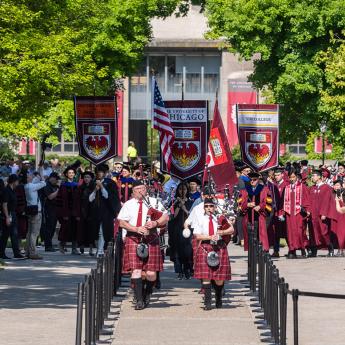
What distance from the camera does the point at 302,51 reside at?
188ft

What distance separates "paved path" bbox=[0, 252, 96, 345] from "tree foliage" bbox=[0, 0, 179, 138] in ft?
25.5

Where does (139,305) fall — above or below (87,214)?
below

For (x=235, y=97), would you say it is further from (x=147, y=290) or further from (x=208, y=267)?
(x=208, y=267)

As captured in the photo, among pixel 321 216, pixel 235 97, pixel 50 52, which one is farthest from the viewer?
pixel 235 97

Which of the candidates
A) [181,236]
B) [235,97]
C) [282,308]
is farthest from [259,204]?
[235,97]

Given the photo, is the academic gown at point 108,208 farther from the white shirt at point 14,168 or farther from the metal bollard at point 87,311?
the white shirt at point 14,168

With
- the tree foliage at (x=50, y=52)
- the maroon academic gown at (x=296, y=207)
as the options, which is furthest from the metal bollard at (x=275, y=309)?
the tree foliage at (x=50, y=52)

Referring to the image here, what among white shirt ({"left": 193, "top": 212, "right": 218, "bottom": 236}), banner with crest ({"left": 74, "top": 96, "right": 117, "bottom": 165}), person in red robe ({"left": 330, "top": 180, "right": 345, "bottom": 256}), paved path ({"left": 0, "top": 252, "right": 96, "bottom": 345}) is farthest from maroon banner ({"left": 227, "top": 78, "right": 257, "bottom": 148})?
white shirt ({"left": 193, "top": 212, "right": 218, "bottom": 236})

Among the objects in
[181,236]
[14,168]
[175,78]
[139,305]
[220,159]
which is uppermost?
[175,78]

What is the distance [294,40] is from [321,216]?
23.3m

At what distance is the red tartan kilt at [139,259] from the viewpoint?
2092 cm

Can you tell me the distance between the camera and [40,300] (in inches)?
838

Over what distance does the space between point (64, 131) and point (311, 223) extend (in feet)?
98.4

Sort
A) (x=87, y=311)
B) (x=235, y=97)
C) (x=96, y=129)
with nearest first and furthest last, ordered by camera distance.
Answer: (x=87, y=311), (x=96, y=129), (x=235, y=97)
